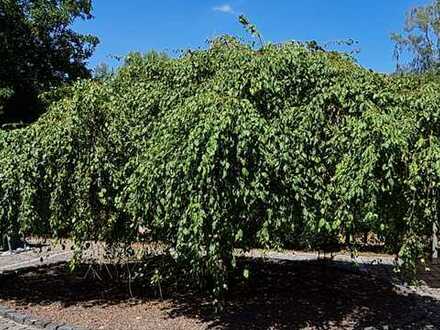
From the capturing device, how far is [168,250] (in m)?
6.38

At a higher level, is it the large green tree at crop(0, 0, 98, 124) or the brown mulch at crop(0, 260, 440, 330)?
the large green tree at crop(0, 0, 98, 124)

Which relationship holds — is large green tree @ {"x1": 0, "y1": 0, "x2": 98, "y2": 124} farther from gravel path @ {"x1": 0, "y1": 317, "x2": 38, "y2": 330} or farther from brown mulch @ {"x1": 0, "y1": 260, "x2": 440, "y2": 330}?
gravel path @ {"x1": 0, "y1": 317, "x2": 38, "y2": 330}

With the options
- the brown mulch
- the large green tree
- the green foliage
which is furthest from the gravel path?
the large green tree

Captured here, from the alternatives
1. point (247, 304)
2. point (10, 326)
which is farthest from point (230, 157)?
point (10, 326)

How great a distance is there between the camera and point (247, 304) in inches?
279

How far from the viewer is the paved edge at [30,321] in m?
6.25

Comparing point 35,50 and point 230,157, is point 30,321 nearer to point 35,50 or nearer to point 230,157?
point 230,157

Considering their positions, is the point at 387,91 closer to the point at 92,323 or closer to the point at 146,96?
the point at 146,96

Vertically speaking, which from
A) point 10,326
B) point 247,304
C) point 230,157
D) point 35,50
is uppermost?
point 35,50

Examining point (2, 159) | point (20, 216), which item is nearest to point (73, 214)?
point (20, 216)

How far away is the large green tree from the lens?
17.0 meters

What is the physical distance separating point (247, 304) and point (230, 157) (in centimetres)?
275

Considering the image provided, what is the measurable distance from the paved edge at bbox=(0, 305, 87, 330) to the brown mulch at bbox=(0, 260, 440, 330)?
0.15m

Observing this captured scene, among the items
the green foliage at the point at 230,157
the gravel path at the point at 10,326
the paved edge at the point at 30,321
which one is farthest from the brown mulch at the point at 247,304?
the green foliage at the point at 230,157
